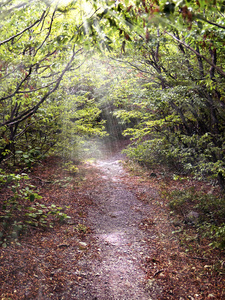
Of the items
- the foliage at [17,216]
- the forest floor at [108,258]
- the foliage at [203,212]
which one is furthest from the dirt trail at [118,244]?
the foliage at [17,216]

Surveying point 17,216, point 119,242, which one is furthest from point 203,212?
point 17,216

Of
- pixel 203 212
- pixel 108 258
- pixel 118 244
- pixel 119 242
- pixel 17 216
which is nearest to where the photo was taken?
pixel 108 258

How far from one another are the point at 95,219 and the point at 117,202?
1.85 m

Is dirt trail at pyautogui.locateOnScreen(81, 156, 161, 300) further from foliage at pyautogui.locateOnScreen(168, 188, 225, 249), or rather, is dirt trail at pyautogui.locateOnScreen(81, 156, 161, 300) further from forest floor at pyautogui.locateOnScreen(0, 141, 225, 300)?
foliage at pyautogui.locateOnScreen(168, 188, 225, 249)

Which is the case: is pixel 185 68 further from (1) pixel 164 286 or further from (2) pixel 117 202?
(1) pixel 164 286

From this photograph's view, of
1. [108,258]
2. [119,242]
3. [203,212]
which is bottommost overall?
[203,212]

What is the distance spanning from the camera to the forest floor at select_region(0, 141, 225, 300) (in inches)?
141

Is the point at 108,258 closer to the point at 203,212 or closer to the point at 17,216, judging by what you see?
the point at 17,216

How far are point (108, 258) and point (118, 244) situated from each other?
68 cm

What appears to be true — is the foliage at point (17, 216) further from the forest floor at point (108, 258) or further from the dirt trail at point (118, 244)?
the dirt trail at point (118, 244)

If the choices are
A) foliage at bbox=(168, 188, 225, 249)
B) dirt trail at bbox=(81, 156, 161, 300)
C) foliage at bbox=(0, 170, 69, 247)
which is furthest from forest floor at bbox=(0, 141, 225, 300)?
foliage at bbox=(168, 188, 225, 249)

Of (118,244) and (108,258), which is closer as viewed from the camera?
(108,258)

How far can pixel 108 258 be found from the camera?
4738mm

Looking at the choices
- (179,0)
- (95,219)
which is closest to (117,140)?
(95,219)
